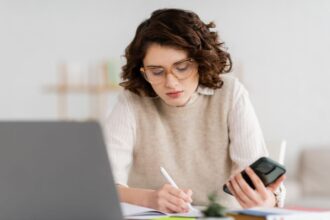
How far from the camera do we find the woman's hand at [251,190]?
1.62m

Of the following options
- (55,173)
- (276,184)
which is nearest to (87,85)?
(276,184)

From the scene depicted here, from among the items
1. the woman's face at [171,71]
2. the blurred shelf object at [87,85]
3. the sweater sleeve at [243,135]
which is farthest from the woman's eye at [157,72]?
the blurred shelf object at [87,85]

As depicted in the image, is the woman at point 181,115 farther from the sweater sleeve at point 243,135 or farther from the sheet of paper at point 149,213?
the sheet of paper at point 149,213

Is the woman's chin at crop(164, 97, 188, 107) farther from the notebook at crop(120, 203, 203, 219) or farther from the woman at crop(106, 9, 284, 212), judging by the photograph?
the notebook at crop(120, 203, 203, 219)

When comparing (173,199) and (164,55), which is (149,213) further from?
(164,55)

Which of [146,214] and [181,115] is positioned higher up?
[181,115]

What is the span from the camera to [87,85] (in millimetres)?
5883

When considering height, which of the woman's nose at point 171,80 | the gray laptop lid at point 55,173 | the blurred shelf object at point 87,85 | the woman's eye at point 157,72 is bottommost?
the blurred shelf object at point 87,85

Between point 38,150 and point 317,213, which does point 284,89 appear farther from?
point 38,150

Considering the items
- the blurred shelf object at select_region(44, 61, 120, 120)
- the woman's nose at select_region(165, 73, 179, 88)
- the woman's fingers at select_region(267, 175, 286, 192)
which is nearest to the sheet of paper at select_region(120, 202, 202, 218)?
the woman's fingers at select_region(267, 175, 286, 192)

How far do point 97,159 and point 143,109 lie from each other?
1123 millimetres

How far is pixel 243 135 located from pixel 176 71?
1.04 ft

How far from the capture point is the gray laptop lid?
1089 mm

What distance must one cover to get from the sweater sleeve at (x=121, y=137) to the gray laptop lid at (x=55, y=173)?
954 millimetres
